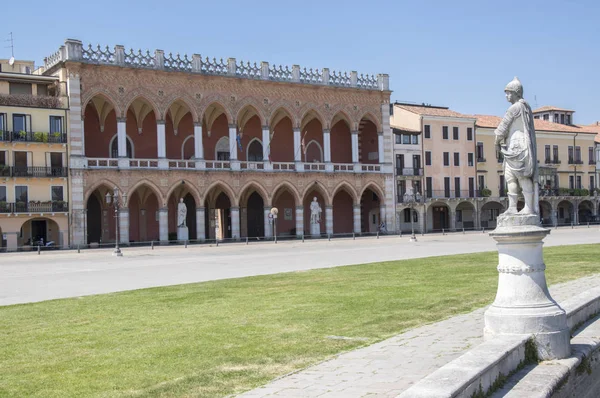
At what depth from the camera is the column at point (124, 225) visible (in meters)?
44.9

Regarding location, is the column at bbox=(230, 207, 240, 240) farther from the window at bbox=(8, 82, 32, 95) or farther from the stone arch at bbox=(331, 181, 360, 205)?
the window at bbox=(8, 82, 32, 95)

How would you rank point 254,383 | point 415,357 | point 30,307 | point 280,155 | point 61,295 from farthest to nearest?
1. point 280,155
2. point 61,295
3. point 30,307
4. point 415,357
5. point 254,383

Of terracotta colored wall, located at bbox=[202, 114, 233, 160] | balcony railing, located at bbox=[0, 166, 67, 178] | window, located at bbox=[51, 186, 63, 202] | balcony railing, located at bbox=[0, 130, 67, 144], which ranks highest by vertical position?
terracotta colored wall, located at bbox=[202, 114, 233, 160]

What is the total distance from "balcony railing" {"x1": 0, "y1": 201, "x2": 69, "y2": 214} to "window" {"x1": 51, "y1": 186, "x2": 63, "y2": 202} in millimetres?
342

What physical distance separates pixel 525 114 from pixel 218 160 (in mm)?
44054

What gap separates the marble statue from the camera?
839 centimetres

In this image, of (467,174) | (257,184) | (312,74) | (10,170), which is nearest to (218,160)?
(257,184)

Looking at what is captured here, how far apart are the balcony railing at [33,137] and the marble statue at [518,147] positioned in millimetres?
38052

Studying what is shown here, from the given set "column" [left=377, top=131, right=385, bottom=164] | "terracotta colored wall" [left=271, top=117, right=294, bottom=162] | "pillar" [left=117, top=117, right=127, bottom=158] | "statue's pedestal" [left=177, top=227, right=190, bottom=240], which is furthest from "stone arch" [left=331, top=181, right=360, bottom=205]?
"pillar" [left=117, top=117, right=127, bottom=158]

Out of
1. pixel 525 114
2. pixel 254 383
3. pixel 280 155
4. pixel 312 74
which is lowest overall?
pixel 254 383

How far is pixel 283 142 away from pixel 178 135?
27.6 ft

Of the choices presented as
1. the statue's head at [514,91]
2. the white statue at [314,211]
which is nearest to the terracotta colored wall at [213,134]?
the white statue at [314,211]

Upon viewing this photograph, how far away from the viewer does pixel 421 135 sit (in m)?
59.7

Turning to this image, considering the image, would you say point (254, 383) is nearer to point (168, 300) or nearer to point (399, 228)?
point (168, 300)
